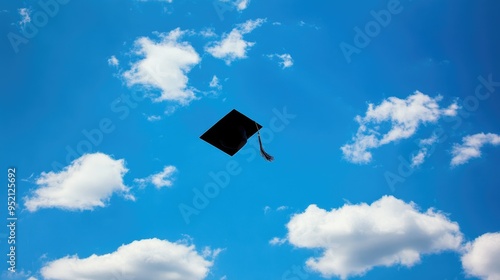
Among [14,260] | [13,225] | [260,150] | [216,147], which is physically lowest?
[14,260]

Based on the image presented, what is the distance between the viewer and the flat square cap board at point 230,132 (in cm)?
731

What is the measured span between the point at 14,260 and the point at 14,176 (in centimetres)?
184

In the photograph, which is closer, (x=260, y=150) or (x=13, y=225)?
(x=260, y=150)

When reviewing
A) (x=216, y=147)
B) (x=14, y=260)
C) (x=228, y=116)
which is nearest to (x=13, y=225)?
(x=14, y=260)

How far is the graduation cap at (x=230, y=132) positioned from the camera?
7.30 meters

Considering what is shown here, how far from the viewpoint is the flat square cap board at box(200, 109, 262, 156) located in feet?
24.0

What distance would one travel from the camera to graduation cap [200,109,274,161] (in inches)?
288

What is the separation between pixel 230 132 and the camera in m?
7.39

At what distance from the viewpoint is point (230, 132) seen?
24.2ft

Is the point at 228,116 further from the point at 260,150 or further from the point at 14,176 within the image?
the point at 14,176

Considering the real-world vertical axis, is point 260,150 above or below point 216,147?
below

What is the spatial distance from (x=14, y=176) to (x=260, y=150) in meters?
5.68

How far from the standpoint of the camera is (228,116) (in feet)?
24.0

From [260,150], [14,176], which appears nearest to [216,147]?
[260,150]
